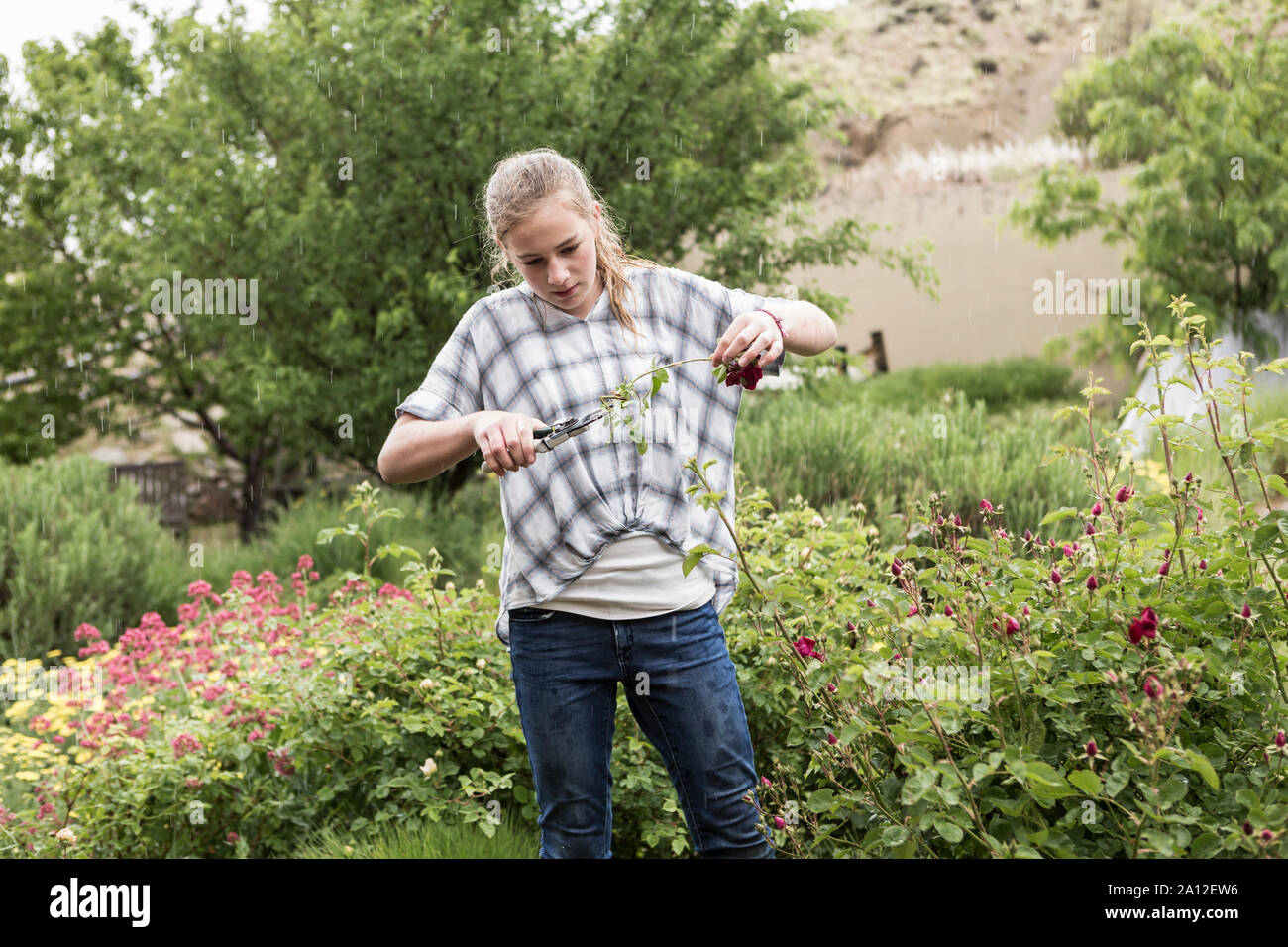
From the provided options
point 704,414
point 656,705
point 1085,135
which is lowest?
point 656,705

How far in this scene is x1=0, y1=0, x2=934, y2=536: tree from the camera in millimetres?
7613

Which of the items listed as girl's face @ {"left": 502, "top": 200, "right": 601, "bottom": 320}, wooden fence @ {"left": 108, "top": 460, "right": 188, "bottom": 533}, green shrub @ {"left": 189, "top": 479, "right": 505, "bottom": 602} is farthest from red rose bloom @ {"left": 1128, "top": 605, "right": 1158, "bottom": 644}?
wooden fence @ {"left": 108, "top": 460, "right": 188, "bottom": 533}

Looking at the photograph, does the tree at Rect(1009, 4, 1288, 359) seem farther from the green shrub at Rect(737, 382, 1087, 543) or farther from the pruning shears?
the pruning shears

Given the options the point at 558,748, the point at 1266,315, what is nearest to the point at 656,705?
the point at 558,748

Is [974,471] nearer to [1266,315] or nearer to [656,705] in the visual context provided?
[656,705]

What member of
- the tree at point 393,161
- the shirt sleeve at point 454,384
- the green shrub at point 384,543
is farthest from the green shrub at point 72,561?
the shirt sleeve at point 454,384

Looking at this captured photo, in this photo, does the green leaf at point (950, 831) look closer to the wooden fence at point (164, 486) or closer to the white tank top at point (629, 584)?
the white tank top at point (629, 584)

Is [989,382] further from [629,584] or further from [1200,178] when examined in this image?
[629,584]

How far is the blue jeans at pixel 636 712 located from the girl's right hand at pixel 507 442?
375mm

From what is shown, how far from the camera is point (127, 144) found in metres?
9.55

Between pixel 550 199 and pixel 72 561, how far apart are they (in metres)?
5.63

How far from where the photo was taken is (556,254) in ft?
6.52

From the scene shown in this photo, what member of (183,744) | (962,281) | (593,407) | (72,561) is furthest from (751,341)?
(962,281)
